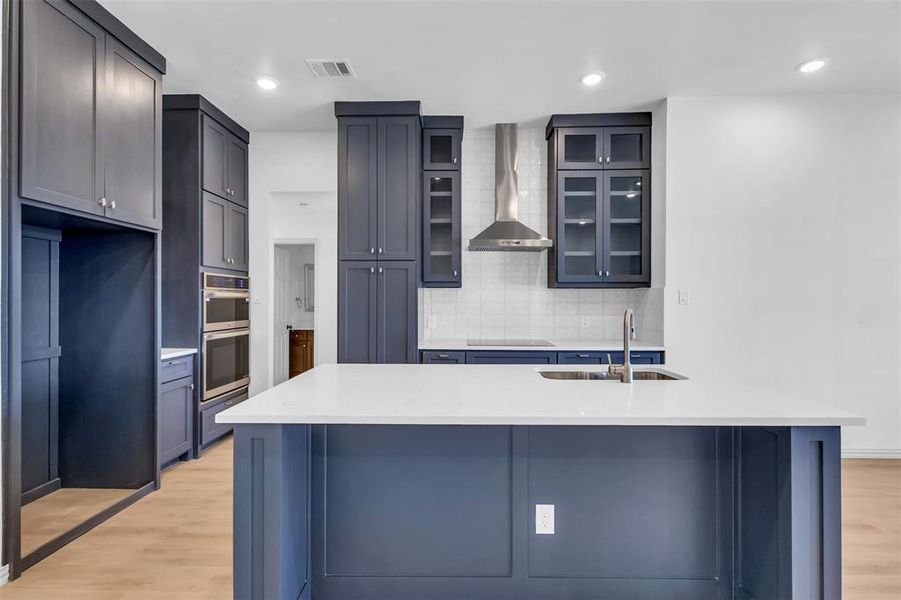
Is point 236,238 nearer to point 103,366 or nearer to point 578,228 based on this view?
point 103,366

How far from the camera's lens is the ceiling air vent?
315cm

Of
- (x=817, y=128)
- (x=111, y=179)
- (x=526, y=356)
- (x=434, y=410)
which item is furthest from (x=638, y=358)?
(x=111, y=179)

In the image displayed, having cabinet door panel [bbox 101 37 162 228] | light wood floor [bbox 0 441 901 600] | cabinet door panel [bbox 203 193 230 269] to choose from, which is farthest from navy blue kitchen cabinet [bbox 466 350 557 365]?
cabinet door panel [bbox 101 37 162 228]

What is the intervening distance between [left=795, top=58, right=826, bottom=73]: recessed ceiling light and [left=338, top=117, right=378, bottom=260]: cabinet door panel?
10.1ft

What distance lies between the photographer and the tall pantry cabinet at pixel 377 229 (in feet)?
12.5

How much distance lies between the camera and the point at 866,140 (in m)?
3.71

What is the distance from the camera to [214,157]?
393cm

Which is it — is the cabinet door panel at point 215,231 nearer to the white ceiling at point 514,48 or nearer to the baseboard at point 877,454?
the white ceiling at point 514,48

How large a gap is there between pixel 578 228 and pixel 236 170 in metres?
3.13

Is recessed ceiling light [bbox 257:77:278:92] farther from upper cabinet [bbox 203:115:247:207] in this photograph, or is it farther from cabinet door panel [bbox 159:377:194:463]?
cabinet door panel [bbox 159:377:194:463]

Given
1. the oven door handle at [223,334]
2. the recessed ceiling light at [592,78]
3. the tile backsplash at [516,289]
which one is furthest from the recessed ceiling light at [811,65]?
the oven door handle at [223,334]

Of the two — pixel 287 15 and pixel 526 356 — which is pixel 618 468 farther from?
pixel 287 15

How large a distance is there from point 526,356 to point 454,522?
2.02 meters

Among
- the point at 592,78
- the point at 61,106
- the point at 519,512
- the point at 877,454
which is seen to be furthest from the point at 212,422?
the point at 877,454
